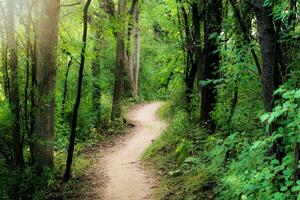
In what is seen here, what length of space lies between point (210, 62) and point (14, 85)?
5078mm

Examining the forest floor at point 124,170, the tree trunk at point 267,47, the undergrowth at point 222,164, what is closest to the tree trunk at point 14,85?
the forest floor at point 124,170

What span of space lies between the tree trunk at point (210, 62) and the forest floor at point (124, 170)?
7.43 feet

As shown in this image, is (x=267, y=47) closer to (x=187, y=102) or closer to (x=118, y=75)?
(x=187, y=102)

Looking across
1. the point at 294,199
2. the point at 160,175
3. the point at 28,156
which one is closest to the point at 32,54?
the point at 28,156

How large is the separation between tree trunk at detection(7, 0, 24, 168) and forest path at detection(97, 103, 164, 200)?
2.24 metres

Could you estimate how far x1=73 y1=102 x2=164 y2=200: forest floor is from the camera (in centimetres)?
908

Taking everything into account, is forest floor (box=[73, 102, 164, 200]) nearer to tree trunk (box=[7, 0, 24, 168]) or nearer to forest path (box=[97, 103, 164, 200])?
forest path (box=[97, 103, 164, 200])

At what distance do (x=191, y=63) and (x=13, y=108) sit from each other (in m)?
8.02

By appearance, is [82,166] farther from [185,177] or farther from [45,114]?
[185,177]

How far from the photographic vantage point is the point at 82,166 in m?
11.6

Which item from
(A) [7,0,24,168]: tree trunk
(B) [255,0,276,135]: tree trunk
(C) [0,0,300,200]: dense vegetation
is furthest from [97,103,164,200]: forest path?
(B) [255,0,276,135]: tree trunk

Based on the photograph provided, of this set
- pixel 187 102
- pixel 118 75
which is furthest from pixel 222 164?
pixel 118 75

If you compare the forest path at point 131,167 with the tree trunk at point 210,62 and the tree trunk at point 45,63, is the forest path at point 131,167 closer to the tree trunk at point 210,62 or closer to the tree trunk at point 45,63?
the tree trunk at point 45,63

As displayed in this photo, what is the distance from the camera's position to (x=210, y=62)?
1016cm
